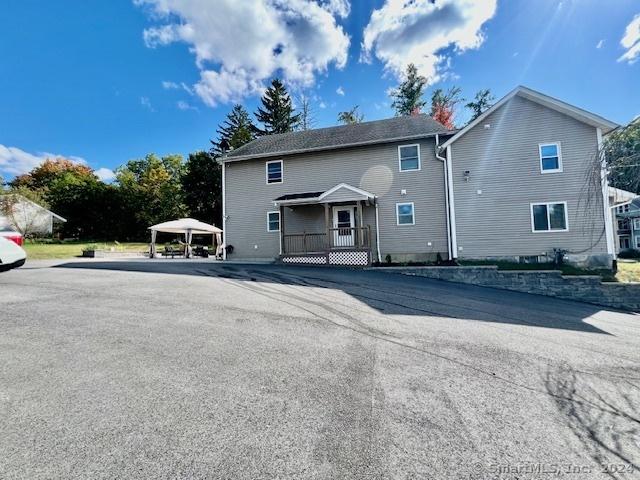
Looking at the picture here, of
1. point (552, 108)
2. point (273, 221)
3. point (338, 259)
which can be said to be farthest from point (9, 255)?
point (552, 108)

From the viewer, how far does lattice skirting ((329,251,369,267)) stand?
43.4 feet

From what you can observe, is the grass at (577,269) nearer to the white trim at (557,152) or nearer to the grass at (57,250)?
the white trim at (557,152)

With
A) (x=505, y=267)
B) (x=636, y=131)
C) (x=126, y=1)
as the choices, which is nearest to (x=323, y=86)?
(x=126, y=1)

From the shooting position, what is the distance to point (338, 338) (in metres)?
4.38

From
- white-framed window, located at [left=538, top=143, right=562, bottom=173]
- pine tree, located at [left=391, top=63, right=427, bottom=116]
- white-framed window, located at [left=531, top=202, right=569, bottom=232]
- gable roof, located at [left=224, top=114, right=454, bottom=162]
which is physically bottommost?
white-framed window, located at [left=531, top=202, right=569, bottom=232]

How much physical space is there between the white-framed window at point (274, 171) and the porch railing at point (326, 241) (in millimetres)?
3556

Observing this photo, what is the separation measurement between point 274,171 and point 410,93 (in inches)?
920

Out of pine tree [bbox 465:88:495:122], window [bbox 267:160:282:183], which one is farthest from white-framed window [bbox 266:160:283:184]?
pine tree [bbox 465:88:495:122]

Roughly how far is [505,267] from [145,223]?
33.2m

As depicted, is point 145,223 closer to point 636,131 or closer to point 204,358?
point 204,358

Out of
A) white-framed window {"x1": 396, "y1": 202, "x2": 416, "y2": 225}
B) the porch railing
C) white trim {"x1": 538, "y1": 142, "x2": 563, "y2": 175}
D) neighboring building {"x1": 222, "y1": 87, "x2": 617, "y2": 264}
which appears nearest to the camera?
neighboring building {"x1": 222, "y1": 87, "x2": 617, "y2": 264}

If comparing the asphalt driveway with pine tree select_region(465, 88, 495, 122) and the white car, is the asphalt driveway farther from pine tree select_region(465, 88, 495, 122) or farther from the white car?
pine tree select_region(465, 88, 495, 122)

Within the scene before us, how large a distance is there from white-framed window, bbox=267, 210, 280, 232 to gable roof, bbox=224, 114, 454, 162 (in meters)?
3.28

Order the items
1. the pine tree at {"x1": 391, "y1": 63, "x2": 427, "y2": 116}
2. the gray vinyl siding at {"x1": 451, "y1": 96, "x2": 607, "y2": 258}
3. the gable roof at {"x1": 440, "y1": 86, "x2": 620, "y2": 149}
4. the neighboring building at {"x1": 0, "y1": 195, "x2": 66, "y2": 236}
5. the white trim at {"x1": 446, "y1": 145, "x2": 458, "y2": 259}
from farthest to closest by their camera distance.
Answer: the pine tree at {"x1": 391, "y1": 63, "x2": 427, "y2": 116} → the neighboring building at {"x1": 0, "y1": 195, "x2": 66, "y2": 236} → the white trim at {"x1": 446, "y1": 145, "x2": 458, "y2": 259} → the gray vinyl siding at {"x1": 451, "y1": 96, "x2": 607, "y2": 258} → the gable roof at {"x1": 440, "y1": 86, "x2": 620, "y2": 149}
